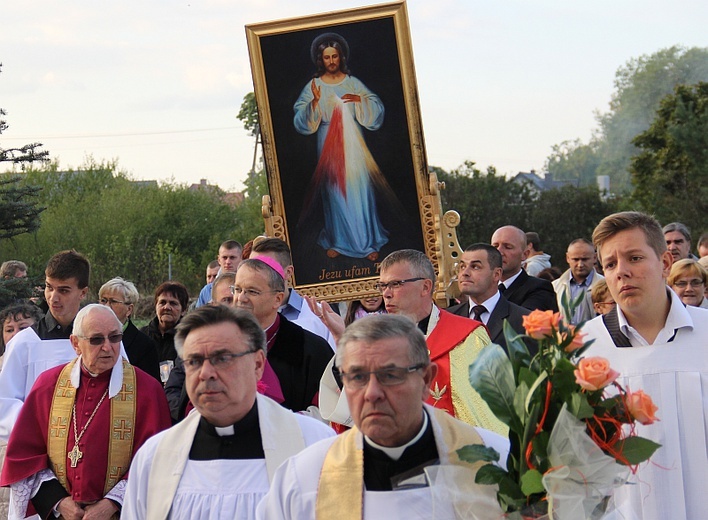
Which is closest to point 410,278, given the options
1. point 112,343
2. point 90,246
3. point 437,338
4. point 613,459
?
point 437,338

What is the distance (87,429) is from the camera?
6.02 metres

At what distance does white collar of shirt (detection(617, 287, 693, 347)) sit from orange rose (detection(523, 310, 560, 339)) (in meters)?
1.54

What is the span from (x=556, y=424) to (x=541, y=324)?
1.06ft

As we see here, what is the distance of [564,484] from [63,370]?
3.81m

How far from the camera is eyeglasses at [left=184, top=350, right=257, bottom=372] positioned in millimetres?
4488

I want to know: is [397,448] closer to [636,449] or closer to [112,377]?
[636,449]

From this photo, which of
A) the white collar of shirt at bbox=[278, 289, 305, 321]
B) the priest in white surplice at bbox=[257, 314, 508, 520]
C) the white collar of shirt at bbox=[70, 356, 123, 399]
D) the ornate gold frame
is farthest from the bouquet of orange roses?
the ornate gold frame

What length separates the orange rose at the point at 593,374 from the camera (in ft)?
10.7

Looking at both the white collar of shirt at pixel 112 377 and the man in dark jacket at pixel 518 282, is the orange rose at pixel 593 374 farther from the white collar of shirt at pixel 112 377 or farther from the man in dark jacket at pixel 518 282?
the man in dark jacket at pixel 518 282

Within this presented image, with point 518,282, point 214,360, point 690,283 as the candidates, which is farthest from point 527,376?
point 518,282

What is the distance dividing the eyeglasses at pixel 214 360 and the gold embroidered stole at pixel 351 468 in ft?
2.73

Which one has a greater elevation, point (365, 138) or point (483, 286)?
point (365, 138)

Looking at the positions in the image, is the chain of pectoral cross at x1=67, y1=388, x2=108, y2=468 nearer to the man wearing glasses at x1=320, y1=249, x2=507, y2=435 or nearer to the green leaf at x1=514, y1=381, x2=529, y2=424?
the man wearing glasses at x1=320, y1=249, x2=507, y2=435

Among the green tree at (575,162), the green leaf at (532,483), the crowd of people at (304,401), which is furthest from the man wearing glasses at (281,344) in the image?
the green tree at (575,162)
